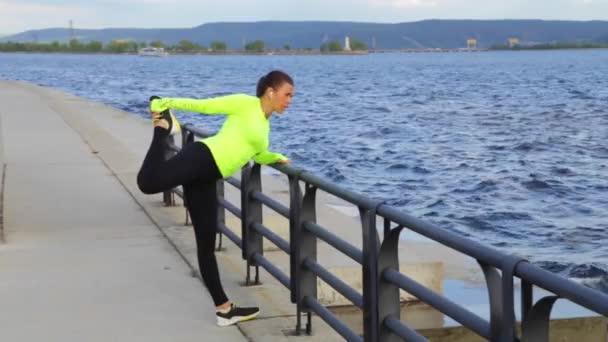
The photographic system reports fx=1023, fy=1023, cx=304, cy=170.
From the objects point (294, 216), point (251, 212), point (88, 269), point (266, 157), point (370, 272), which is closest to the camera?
point (370, 272)

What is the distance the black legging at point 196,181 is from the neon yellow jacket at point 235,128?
0.26ft

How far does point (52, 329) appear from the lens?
6461 millimetres

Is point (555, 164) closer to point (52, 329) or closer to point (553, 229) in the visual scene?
point (553, 229)

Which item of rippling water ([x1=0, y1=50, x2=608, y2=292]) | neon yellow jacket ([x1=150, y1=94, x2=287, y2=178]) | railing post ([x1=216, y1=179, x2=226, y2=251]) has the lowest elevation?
rippling water ([x1=0, y1=50, x2=608, y2=292])

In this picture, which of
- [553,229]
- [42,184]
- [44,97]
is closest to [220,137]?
[42,184]

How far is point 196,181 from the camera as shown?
20.6 ft

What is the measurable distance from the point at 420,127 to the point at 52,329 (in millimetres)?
33733

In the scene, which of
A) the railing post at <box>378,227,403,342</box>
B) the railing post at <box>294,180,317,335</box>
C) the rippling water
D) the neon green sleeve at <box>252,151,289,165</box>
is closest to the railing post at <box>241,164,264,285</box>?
the neon green sleeve at <box>252,151,289,165</box>

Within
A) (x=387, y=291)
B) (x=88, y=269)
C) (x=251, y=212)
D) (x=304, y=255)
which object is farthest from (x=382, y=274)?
(x=88, y=269)

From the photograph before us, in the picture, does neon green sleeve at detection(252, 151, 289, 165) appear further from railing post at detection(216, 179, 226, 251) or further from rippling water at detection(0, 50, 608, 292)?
rippling water at detection(0, 50, 608, 292)

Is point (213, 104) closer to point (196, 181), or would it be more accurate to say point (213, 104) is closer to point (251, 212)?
point (196, 181)

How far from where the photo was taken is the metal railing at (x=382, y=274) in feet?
11.9

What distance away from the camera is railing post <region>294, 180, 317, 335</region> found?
20.4 feet

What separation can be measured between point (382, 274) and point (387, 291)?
0.33 ft
